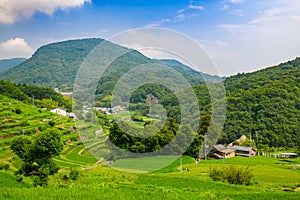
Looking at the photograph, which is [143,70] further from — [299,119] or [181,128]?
[299,119]

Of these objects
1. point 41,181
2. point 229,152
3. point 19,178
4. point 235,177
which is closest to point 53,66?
point 229,152

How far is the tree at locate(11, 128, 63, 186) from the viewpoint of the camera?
8.37m

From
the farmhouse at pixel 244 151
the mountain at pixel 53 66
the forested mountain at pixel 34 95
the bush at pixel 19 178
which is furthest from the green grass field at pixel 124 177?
the mountain at pixel 53 66

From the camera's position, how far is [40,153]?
8.52 metres

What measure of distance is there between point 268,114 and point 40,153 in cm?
3266

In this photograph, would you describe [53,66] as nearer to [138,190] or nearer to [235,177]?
[235,177]

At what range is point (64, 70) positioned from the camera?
112312 mm

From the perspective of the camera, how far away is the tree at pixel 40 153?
27.5 feet

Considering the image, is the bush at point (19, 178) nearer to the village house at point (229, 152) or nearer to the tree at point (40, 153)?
the tree at point (40, 153)

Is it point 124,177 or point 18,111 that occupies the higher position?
point 18,111

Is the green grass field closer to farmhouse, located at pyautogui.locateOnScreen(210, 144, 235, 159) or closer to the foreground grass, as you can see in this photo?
the foreground grass

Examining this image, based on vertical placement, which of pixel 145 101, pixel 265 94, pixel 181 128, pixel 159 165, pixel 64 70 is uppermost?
pixel 64 70

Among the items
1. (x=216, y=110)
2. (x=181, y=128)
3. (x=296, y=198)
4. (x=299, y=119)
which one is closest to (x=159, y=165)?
(x=181, y=128)

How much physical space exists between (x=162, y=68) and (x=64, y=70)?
105317 mm
